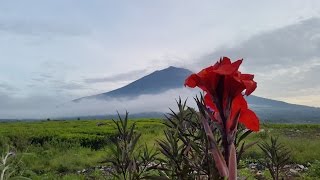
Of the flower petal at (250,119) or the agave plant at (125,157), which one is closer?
the flower petal at (250,119)

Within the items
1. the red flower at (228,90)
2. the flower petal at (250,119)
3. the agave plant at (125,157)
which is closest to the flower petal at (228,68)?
the red flower at (228,90)

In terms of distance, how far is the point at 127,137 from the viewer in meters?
1.95

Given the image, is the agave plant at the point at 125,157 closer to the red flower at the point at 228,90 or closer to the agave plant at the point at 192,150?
the agave plant at the point at 192,150

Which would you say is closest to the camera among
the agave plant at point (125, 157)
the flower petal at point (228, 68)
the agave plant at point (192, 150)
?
the flower petal at point (228, 68)

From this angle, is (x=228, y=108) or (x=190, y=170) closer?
(x=228, y=108)

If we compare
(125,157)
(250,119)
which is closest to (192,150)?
(125,157)

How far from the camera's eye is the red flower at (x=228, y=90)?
3.22ft

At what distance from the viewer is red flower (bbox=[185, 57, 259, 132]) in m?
0.98

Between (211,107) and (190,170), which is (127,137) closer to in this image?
(190,170)

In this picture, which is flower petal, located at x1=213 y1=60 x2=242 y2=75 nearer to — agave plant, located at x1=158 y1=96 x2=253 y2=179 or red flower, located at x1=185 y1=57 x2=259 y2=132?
red flower, located at x1=185 y1=57 x2=259 y2=132

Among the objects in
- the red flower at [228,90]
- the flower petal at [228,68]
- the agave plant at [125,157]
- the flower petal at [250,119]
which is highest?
the flower petal at [228,68]

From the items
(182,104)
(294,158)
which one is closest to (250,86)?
(182,104)

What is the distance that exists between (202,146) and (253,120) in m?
0.55

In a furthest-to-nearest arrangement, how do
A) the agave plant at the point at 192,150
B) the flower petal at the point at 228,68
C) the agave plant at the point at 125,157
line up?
the agave plant at the point at 125,157 < the agave plant at the point at 192,150 < the flower petal at the point at 228,68
